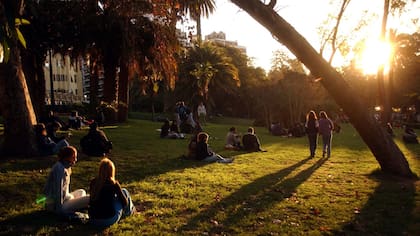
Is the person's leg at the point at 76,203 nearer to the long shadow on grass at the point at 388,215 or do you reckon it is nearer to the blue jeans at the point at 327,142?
the long shadow on grass at the point at 388,215

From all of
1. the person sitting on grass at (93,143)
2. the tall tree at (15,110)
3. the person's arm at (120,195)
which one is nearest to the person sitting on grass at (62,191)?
the person's arm at (120,195)

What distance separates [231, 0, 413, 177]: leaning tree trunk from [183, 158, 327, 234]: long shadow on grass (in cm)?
211

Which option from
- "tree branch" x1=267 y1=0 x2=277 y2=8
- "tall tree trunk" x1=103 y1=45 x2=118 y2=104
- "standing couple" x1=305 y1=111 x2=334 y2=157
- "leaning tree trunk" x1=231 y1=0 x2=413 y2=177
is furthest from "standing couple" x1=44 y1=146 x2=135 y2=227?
"tall tree trunk" x1=103 y1=45 x2=118 y2=104

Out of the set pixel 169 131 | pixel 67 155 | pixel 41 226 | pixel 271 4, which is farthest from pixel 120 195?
pixel 169 131

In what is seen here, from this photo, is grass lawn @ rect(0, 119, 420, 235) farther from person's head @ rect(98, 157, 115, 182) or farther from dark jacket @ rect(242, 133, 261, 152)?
dark jacket @ rect(242, 133, 261, 152)

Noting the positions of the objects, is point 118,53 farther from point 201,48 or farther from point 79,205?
point 201,48

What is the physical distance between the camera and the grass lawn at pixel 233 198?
6.45m

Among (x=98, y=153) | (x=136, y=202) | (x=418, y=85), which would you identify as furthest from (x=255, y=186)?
(x=418, y=85)

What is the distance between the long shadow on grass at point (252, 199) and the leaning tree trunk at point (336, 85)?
83.1 inches

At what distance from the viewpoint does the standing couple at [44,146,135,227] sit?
20.6ft

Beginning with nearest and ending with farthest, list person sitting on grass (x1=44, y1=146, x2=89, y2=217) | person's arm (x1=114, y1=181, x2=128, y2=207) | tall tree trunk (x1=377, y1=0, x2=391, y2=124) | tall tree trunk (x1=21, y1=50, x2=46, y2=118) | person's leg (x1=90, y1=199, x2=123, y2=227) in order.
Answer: person's leg (x1=90, y1=199, x2=123, y2=227), person's arm (x1=114, y1=181, x2=128, y2=207), person sitting on grass (x1=44, y1=146, x2=89, y2=217), tall tree trunk (x1=377, y1=0, x2=391, y2=124), tall tree trunk (x1=21, y1=50, x2=46, y2=118)

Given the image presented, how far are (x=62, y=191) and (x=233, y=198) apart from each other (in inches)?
136

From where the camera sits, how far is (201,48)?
169ft

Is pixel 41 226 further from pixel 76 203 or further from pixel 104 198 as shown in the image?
pixel 104 198
